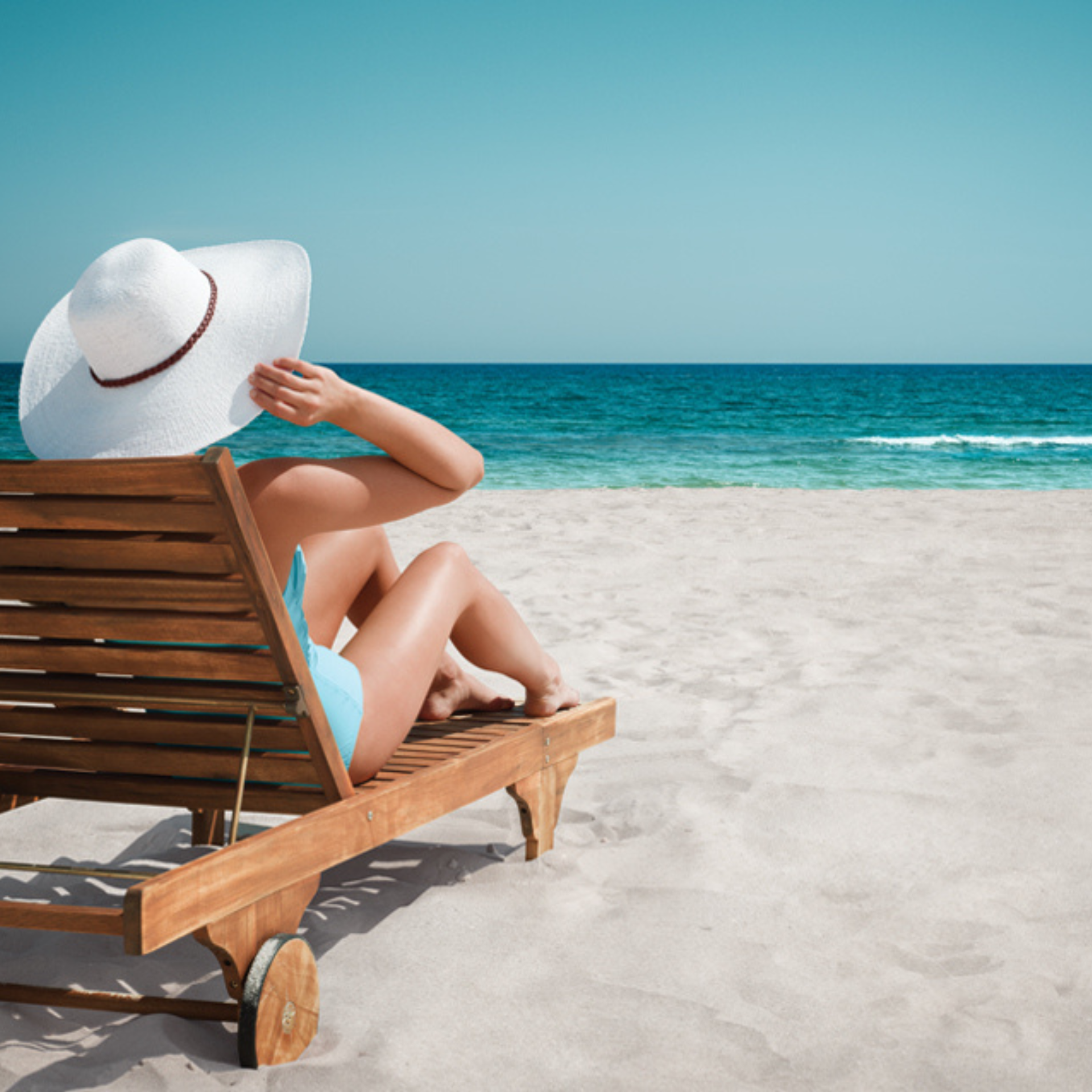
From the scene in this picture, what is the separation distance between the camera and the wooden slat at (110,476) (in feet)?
6.15

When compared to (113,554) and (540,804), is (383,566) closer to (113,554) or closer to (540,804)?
(540,804)

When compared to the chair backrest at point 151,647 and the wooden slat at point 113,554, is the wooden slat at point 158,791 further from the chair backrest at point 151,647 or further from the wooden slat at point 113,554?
the wooden slat at point 113,554

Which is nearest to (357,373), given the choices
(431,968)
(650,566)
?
(650,566)

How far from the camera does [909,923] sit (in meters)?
2.61

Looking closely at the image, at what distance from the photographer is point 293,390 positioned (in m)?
2.06

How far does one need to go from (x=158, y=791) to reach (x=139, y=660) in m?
0.39

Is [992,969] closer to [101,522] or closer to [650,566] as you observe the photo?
[101,522]

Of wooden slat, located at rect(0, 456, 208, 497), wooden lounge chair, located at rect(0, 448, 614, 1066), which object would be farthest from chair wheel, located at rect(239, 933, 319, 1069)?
wooden slat, located at rect(0, 456, 208, 497)

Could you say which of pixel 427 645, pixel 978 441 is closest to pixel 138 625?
pixel 427 645

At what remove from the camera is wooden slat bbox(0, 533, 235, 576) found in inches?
78.7

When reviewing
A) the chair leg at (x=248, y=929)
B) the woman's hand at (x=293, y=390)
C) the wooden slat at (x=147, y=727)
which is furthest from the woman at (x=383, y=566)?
the chair leg at (x=248, y=929)

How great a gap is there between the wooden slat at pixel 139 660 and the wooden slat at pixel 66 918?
496 mm

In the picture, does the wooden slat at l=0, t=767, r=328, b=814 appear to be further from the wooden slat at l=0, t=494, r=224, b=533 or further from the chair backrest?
the wooden slat at l=0, t=494, r=224, b=533

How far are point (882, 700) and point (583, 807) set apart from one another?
1.57m
